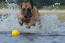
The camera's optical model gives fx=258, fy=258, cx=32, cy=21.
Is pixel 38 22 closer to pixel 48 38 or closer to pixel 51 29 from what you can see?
pixel 51 29

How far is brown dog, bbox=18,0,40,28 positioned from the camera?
10.1 m

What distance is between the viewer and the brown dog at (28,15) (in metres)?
10.1

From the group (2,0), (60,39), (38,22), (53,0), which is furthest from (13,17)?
(53,0)

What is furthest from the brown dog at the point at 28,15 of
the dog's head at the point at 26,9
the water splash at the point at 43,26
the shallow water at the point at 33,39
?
the shallow water at the point at 33,39


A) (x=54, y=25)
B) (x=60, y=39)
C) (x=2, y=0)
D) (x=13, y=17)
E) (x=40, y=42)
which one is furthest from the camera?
(x=2, y=0)

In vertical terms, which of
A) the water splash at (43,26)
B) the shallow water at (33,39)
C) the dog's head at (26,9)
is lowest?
the water splash at (43,26)

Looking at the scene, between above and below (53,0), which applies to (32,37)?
above

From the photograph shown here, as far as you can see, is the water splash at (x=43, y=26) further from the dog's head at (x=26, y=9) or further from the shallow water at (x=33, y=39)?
the shallow water at (x=33, y=39)

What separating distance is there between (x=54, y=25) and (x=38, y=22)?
2.57ft

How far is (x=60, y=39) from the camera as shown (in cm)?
835

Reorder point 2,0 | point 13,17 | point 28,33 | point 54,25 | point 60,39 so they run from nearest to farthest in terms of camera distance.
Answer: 1. point 60,39
2. point 28,33
3. point 54,25
4. point 13,17
5. point 2,0

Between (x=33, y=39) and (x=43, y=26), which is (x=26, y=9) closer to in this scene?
(x=43, y=26)

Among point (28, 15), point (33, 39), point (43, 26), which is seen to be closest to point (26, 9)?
point (28, 15)

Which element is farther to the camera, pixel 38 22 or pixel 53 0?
pixel 53 0
